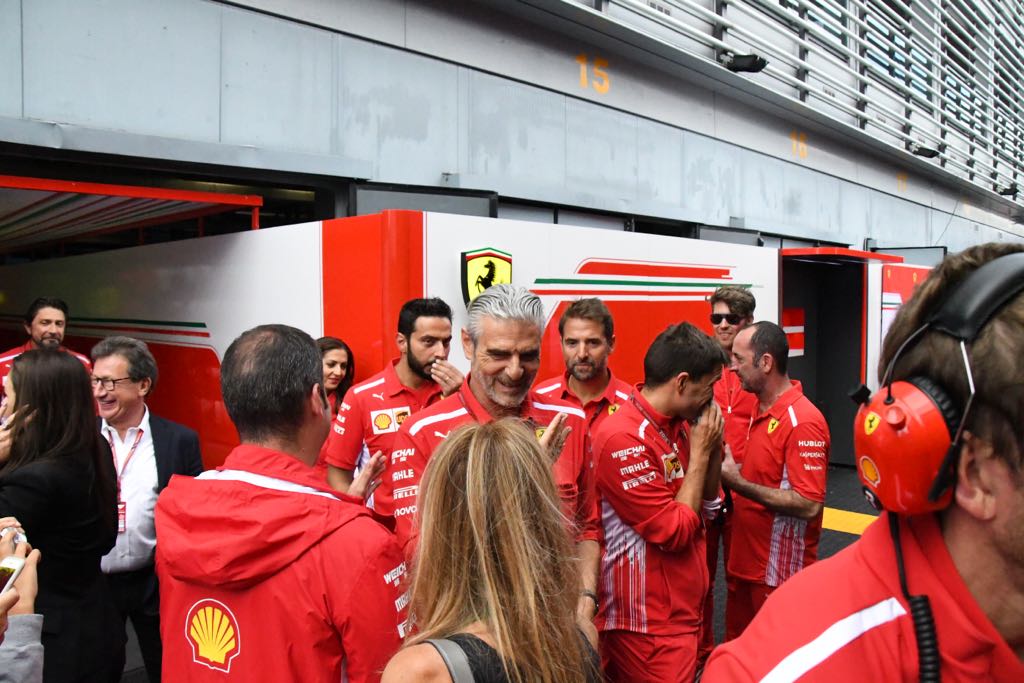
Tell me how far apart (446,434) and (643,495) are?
0.92 m

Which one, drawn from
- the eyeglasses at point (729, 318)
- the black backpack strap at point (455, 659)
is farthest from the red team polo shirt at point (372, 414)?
the black backpack strap at point (455, 659)

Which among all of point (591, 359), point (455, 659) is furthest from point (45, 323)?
point (455, 659)

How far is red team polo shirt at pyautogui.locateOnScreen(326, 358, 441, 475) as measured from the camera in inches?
165

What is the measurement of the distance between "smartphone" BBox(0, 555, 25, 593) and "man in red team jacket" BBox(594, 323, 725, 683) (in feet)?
6.73

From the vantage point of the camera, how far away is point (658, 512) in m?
3.05

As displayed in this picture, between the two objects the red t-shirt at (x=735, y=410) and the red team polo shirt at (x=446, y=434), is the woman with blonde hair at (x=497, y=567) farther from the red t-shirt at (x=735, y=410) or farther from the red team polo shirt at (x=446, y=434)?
the red t-shirt at (x=735, y=410)

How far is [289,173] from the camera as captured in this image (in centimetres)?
754

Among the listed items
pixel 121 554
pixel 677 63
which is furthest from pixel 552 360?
pixel 677 63

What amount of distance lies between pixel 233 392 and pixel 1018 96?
118 ft

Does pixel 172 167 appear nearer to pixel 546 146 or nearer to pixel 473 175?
pixel 473 175

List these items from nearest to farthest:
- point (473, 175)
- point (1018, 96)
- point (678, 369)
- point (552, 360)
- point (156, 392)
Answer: point (678, 369) → point (552, 360) → point (156, 392) → point (473, 175) → point (1018, 96)

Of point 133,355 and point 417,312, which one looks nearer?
point 133,355

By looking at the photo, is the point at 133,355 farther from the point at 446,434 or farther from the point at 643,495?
the point at 643,495

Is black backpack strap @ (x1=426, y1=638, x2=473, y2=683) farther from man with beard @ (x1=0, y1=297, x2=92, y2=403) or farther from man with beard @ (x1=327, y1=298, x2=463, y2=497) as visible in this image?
man with beard @ (x1=0, y1=297, x2=92, y2=403)
